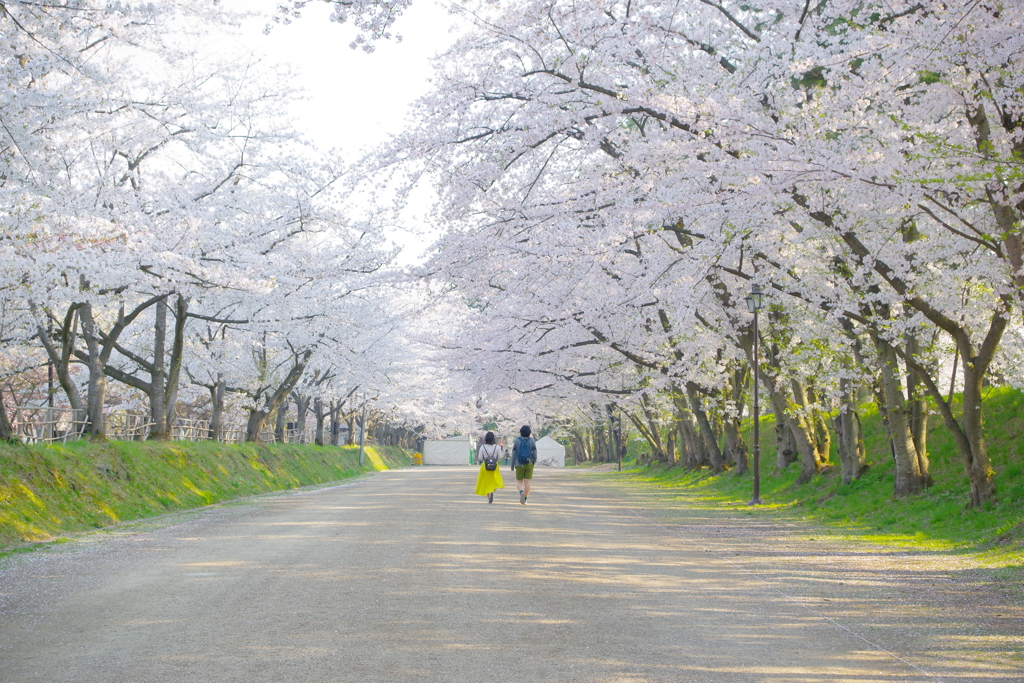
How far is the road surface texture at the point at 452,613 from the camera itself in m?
5.43

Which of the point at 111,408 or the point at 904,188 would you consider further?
the point at 111,408

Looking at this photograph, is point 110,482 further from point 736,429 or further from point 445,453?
point 445,453

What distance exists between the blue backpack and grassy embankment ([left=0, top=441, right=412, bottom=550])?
710 centimetres

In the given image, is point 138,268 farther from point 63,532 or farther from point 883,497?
point 883,497

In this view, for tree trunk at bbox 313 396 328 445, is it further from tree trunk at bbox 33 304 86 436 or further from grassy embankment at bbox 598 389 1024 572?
grassy embankment at bbox 598 389 1024 572

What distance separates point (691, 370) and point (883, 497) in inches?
387

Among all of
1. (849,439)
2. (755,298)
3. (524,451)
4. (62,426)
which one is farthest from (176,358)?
(849,439)

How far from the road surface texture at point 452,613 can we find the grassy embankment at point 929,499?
5.34ft

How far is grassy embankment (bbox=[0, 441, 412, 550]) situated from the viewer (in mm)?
12258

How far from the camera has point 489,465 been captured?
19.4 meters

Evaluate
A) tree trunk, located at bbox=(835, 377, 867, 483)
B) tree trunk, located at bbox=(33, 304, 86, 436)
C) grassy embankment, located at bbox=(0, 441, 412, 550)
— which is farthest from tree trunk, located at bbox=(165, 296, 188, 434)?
tree trunk, located at bbox=(835, 377, 867, 483)

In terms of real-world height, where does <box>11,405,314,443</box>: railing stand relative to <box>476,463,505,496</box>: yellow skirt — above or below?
above

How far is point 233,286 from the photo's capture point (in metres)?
20.0

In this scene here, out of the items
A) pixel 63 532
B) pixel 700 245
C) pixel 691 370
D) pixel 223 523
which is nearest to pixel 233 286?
pixel 223 523
